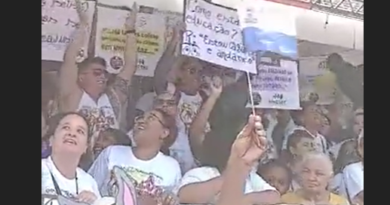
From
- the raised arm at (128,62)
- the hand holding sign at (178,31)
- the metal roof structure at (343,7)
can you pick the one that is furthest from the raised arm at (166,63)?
the metal roof structure at (343,7)

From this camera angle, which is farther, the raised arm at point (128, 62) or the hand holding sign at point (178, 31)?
the hand holding sign at point (178, 31)

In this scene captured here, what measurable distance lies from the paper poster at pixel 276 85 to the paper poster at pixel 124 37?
1.88 ft

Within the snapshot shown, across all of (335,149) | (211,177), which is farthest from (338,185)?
(211,177)

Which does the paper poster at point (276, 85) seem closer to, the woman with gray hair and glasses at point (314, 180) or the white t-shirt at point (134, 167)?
the woman with gray hair and glasses at point (314, 180)

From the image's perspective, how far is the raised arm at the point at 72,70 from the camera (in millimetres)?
3408

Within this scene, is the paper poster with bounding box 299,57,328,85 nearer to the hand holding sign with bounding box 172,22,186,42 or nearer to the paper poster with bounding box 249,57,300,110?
the paper poster with bounding box 249,57,300,110

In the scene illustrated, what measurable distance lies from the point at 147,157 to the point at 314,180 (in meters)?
0.97

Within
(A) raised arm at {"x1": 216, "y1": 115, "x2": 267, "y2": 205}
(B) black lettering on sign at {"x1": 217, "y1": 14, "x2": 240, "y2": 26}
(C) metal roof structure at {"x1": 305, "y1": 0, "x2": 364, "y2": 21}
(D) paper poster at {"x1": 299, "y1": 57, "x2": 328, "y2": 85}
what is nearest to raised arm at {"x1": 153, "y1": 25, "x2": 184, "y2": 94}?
(B) black lettering on sign at {"x1": 217, "y1": 14, "x2": 240, "y2": 26}

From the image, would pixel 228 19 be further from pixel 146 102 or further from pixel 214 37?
pixel 146 102

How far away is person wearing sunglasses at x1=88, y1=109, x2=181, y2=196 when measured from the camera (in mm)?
3502

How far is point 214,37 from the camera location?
3828 mm

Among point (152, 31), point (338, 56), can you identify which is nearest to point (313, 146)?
point (338, 56)

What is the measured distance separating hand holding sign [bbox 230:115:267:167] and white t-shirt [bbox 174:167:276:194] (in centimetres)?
8

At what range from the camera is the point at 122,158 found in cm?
355
